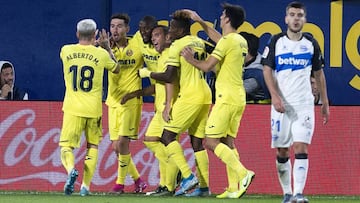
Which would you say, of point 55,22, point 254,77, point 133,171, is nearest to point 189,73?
point 133,171

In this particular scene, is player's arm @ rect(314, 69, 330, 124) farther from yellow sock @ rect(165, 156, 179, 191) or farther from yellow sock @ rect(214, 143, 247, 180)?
yellow sock @ rect(165, 156, 179, 191)

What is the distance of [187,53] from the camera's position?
15172 mm

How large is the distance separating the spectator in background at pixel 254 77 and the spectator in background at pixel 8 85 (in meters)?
3.47

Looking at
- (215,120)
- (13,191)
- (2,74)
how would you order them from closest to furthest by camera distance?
(215,120), (13,191), (2,74)

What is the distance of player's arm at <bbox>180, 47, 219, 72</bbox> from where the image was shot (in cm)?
1488

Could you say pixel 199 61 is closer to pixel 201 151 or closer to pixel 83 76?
pixel 201 151

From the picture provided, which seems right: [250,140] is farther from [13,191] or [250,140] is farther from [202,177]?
[13,191]

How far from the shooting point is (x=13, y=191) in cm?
1738

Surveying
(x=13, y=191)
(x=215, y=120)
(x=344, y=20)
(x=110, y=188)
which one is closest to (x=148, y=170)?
(x=110, y=188)

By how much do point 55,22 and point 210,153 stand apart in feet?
11.6

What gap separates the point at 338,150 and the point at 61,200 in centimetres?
508

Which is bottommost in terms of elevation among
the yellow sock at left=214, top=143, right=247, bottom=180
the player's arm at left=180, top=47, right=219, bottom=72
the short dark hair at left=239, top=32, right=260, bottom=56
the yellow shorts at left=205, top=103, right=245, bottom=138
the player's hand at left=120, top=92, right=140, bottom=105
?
the yellow sock at left=214, top=143, right=247, bottom=180

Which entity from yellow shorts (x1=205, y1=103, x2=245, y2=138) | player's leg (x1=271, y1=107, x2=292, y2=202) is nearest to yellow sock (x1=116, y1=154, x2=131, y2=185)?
yellow shorts (x1=205, y1=103, x2=245, y2=138)

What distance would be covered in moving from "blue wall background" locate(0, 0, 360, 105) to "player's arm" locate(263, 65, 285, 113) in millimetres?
5903
